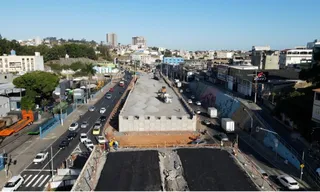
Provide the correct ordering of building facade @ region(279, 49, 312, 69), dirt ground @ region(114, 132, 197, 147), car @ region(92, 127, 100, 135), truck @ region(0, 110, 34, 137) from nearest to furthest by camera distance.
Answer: dirt ground @ region(114, 132, 197, 147), truck @ region(0, 110, 34, 137), car @ region(92, 127, 100, 135), building facade @ region(279, 49, 312, 69)

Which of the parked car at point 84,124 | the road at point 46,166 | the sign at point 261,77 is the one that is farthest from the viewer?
the sign at point 261,77

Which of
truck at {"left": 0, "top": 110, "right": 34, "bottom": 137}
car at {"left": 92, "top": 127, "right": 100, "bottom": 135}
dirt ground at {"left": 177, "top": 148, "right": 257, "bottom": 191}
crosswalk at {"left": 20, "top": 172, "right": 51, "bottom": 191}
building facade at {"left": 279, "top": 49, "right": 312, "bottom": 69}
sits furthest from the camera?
building facade at {"left": 279, "top": 49, "right": 312, "bottom": 69}

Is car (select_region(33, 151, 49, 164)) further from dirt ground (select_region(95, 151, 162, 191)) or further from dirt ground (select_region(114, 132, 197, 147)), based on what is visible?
dirt ground (select_region(95, 151, 162, 191))

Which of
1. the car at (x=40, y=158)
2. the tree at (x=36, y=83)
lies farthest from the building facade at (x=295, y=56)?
the car at (x=40, y=158)

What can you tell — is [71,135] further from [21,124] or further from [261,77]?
[261,77]

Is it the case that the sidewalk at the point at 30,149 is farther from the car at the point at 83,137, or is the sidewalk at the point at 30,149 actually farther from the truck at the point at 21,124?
the truck at the point at 21,124

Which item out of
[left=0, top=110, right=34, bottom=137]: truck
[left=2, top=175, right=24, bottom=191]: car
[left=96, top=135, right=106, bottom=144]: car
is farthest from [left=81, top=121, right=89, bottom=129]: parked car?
[left=2, top=175, right=24, bottom=191]: car
